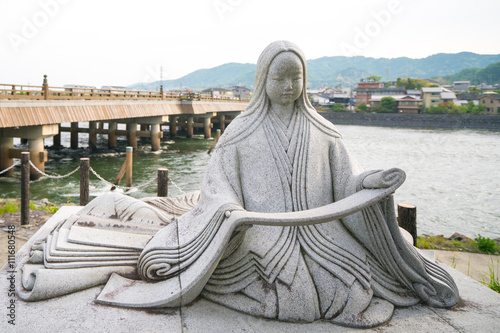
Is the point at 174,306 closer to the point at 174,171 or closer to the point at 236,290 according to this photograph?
the point at 236,290

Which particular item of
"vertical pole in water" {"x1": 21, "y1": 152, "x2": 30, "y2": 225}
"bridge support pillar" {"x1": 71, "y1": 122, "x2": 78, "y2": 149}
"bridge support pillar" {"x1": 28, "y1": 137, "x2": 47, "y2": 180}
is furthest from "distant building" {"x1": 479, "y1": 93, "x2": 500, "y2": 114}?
"vertical pole in water" {"x1": 21, "y1": 152, "x2": 30, "y2": 225}

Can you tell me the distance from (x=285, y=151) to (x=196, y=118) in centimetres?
3091

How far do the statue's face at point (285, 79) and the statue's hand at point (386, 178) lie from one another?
3.28 ft

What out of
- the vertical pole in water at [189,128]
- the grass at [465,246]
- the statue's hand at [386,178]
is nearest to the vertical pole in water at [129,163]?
the grass at [465,246]

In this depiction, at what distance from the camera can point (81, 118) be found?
15.9m

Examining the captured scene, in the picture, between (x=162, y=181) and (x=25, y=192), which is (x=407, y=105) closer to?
(x=162, y=181)

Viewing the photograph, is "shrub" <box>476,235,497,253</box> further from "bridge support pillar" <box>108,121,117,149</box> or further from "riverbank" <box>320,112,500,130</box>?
"riverbank" <box>320,112,500,130</box>

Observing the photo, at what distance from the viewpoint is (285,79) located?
340 cm

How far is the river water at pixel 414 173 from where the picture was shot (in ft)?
38.1

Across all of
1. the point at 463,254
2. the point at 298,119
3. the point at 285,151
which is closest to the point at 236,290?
the point at 285,151

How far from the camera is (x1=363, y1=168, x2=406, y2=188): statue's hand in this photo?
2.85m

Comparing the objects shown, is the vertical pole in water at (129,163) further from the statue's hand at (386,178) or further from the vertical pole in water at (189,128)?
the vertical pole in water at (189,128)

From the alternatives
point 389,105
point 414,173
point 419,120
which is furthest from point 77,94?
point 389,105

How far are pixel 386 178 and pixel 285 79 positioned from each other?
46.6 inches
